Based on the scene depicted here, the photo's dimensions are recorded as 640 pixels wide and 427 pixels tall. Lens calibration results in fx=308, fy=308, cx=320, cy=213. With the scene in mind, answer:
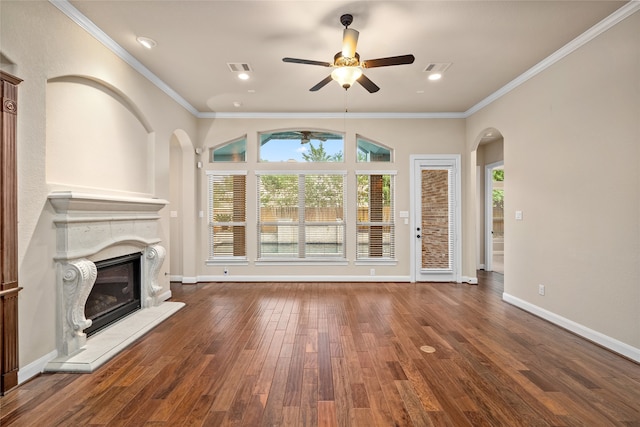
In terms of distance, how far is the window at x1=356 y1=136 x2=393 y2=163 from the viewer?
5.79m

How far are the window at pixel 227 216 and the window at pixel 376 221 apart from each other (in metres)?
2.17

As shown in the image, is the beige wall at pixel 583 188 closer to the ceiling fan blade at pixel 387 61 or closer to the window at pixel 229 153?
the ceiling fan blade at pixel 387 61

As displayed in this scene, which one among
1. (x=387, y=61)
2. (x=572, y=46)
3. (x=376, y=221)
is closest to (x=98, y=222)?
(x=387, y=61)

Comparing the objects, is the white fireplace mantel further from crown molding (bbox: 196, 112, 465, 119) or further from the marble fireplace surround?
crown molding (bbox: 196, 112, 465, 119)

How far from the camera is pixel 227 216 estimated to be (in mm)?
5730

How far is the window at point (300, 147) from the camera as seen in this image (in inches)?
227

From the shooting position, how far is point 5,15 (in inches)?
85.7

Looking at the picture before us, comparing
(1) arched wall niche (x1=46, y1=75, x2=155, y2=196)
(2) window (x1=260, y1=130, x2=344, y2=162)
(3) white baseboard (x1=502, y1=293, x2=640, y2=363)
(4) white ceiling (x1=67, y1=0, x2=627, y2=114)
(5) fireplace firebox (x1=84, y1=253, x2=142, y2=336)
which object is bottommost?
(3) white baseboard (x1=502, y1=293, x2=640, y2=363)

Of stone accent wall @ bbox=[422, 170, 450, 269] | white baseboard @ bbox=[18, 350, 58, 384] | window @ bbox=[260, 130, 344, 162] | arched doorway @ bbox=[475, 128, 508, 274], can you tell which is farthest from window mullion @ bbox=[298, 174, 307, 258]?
arched doorway @ bbox=[475, 128, 508, 274]

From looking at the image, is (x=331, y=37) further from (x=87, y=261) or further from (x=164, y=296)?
(x=164, y=296)

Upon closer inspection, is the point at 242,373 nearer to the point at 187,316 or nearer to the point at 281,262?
the point at 187,316

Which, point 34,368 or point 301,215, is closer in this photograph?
point 34,368

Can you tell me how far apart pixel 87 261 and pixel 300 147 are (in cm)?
384

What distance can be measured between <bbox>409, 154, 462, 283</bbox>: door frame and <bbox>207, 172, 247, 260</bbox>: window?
3095 millimetres
